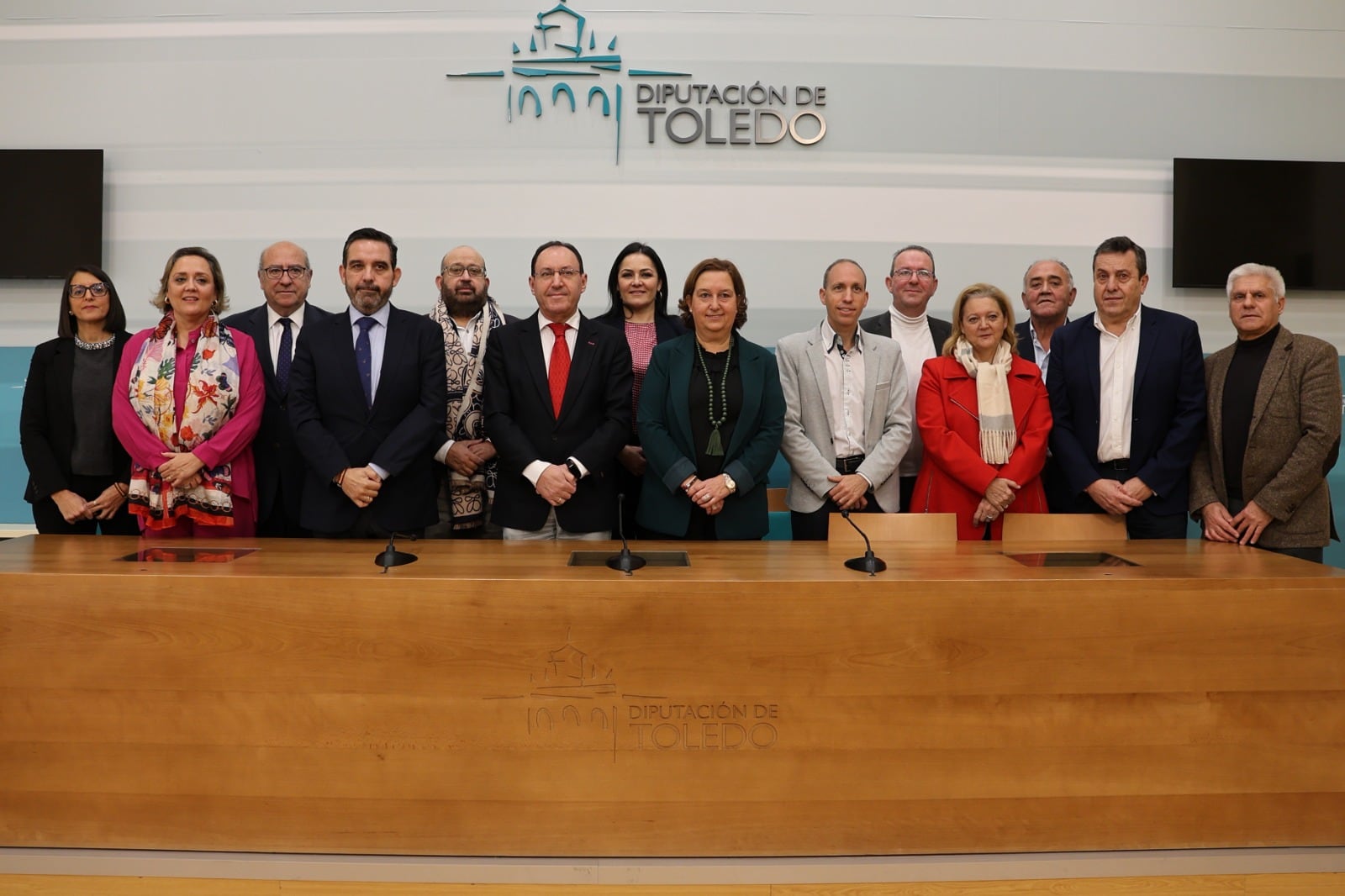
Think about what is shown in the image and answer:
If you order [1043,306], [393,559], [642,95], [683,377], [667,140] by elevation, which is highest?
[642,95]

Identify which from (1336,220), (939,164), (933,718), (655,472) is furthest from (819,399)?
(1336,220)

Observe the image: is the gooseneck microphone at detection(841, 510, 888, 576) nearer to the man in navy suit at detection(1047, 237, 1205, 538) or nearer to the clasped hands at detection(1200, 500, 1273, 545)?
the man in navy suit at detection(1047, 237, 1205, 538)

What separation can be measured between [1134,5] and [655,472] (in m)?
3.98

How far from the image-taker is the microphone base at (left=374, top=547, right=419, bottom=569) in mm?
2217

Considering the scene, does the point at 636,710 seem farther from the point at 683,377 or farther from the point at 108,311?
the point at 108,311

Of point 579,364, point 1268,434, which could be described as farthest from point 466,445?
point 1268,434

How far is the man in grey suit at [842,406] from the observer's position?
10.9ft

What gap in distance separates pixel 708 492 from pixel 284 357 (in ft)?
5.91

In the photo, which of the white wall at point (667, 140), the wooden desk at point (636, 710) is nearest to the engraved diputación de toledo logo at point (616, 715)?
the wooden desk at point (636, 710)

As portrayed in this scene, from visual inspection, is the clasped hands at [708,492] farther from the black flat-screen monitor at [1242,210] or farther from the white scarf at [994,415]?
the black flat-screen monitor at [1242,210]

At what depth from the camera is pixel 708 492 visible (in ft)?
9.69

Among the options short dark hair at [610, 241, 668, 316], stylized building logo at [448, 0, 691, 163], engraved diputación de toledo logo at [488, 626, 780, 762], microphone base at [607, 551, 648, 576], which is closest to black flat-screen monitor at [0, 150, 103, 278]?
stylized building logo at [448, 0, 691, 163]

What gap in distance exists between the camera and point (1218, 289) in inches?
199

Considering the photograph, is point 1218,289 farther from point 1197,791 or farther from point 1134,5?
point 1197,791
